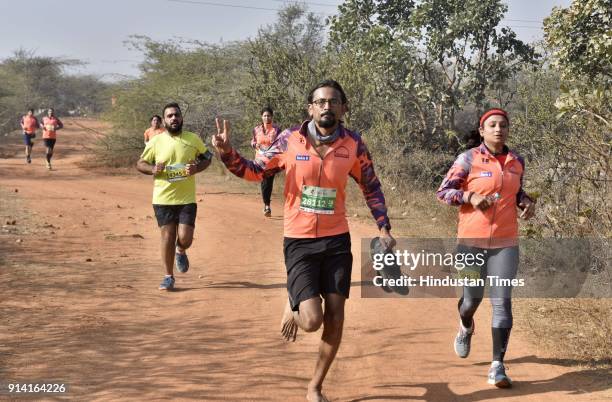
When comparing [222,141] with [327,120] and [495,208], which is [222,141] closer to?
[327,120]

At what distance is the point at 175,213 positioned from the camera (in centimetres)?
847

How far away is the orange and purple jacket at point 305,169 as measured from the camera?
5.06 metres

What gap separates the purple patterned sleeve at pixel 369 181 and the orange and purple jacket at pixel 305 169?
0.01m

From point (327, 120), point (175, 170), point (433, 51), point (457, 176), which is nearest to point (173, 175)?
point (175, 170)

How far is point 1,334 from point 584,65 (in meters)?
10.4

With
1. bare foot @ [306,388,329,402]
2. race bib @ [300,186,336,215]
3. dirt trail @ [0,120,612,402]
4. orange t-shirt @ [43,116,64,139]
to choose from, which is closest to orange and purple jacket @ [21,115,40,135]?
orange t-shirt @ [43,116,64,139]

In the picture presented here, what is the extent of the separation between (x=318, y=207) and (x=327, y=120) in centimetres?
55

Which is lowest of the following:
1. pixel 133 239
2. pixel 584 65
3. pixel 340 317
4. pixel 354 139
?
pixel 133 239

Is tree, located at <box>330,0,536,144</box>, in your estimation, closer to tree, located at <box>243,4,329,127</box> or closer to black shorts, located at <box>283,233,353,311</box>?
tree, located at <box>243,4,329,127</box>

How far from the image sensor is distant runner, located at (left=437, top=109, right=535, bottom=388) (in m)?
5.62

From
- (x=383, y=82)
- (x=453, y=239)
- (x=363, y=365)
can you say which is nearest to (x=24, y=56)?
(x=383, y=82)

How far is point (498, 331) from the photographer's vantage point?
5.62m

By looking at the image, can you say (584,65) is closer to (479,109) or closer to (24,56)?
(479,109)

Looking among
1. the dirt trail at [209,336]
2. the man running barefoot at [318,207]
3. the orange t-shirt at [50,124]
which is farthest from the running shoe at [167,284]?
the orange t-shirt at [50,124]
